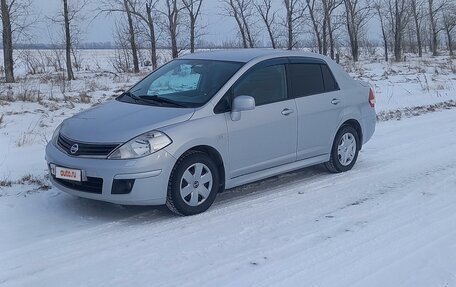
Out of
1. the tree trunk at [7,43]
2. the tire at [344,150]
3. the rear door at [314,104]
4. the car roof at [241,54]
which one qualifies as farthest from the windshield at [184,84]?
the tree trunk at [7,43]

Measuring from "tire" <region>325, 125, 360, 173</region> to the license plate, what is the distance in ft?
10.9

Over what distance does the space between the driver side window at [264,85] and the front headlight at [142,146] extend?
1073 mm

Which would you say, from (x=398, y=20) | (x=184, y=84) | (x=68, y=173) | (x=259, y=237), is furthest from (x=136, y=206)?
(x=398, y=20)

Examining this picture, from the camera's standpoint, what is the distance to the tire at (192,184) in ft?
17.2

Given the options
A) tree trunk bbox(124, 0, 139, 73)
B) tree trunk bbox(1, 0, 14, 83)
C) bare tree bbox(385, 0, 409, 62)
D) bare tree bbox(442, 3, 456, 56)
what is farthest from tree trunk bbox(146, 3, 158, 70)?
bare tree bbox(442, 3, 456, 56)

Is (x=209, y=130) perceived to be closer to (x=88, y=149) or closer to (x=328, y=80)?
(x=88, y=149)

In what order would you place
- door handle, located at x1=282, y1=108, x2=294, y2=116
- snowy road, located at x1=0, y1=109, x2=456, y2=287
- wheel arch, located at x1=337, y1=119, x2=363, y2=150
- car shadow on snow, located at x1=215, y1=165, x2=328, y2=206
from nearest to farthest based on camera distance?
1. snowy road, located at x1=0, y1=109, x2=456, y2=287
2. car shadow on snow, located at x1=215, y1=165, x2=328, y2=206
3. door handle, located at x1=282, y1=108, x2=294, y2=116
4. wheel arch, located at x1=337, y1=119, x2=363, y2=150

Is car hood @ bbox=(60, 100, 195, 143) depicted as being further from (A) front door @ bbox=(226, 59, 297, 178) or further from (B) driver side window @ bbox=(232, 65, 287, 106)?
(B) driver side window @ bbox=(232, 65, 287, 106)

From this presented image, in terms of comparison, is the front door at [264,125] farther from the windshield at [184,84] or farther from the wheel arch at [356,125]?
the wheel arch at [356,125]

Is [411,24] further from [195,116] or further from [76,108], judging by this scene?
[195,116]

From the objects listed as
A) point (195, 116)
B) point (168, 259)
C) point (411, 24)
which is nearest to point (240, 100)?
point (195, 116)

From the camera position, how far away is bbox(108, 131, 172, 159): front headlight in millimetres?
5039

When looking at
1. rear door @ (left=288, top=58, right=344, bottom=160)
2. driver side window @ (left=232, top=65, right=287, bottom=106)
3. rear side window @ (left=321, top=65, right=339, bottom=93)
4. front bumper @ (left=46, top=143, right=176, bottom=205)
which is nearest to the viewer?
front bumper @ (left=46, top=143, right=176, bottom=205)

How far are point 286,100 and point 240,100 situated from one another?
0.88 metres
